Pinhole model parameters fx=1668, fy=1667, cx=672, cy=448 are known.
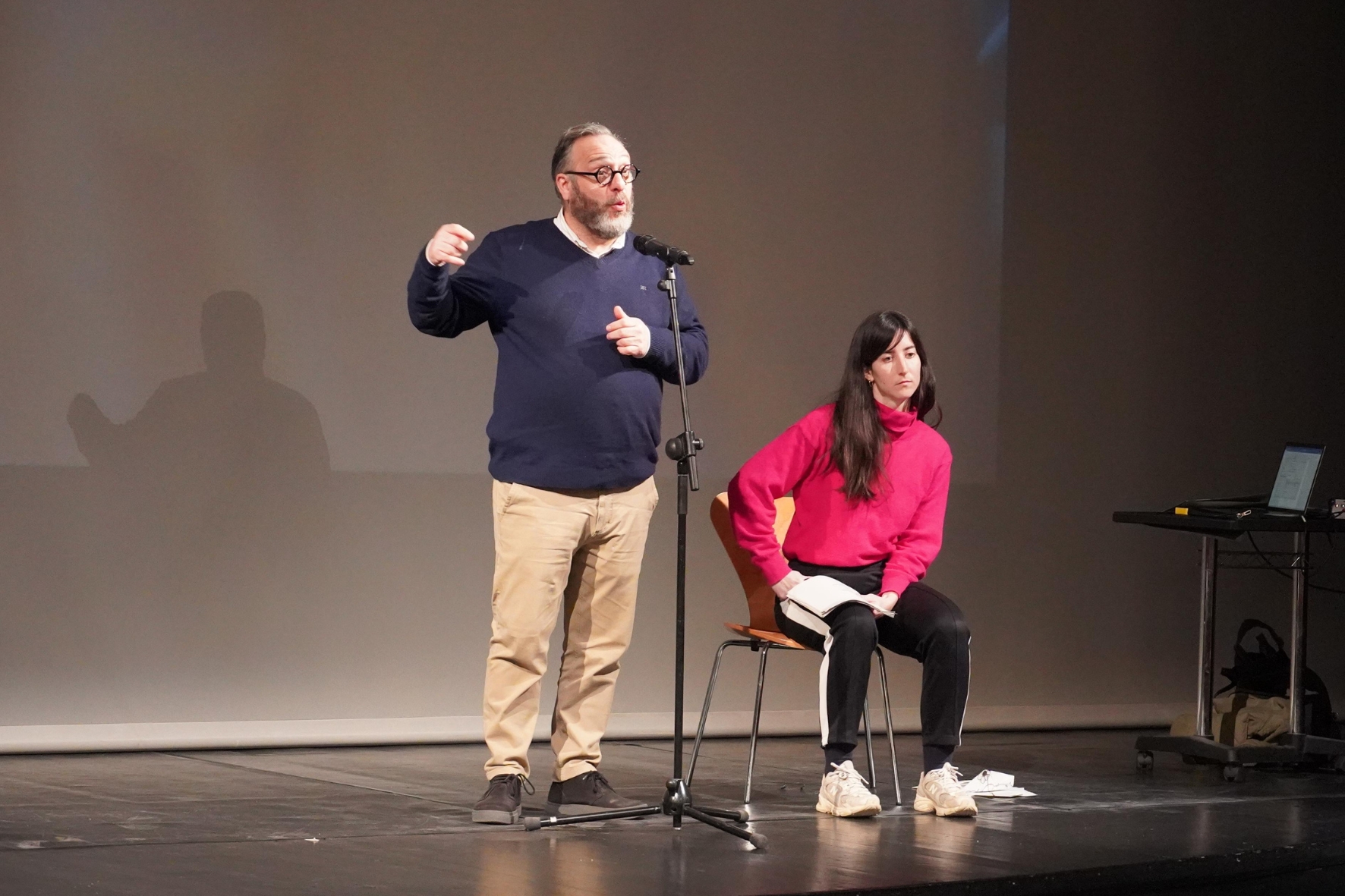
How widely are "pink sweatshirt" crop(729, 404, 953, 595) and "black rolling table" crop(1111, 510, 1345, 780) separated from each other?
1082mm

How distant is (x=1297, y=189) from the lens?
6402mm

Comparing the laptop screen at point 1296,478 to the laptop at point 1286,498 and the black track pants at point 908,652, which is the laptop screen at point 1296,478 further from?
the black track pants at point 908,652

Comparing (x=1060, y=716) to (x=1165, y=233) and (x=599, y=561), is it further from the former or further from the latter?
(x=599, y=561)

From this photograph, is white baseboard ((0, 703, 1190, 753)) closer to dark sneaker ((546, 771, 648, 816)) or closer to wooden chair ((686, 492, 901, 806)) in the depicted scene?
wooden chair ((686, 492, 901, 806))

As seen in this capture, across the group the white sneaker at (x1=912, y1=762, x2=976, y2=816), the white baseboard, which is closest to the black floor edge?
the white sneaker at (x1=912, y1=762, x2=976, y2=816)

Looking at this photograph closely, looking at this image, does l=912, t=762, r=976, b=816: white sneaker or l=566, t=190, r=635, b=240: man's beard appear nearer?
l=566, t=190, r=635, b=240: man's beard

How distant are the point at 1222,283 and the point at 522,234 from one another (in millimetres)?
3576

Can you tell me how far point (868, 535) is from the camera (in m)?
3.90

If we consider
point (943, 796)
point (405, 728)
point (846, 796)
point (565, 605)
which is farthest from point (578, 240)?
point (405, 728)

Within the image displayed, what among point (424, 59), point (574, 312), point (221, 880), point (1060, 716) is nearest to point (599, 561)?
point (574, 312)

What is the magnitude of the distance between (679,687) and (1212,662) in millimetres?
2086

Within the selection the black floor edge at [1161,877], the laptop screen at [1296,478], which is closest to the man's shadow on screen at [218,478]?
the black floor edge at [1161,877]

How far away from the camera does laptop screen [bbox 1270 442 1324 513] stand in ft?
15.5

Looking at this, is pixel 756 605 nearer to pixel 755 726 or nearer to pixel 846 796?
pixel 755 726
